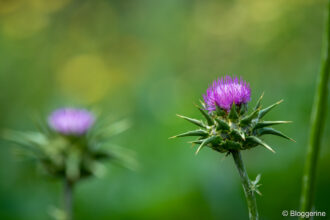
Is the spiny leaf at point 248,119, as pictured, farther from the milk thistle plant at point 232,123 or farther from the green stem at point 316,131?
the green stem at point 316,131

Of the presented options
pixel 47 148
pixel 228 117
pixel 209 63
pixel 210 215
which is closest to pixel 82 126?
pixel 47 148

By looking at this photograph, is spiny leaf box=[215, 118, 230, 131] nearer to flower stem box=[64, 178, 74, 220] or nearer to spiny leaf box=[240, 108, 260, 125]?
spiny leaf box=[240, 108, 260, 125]

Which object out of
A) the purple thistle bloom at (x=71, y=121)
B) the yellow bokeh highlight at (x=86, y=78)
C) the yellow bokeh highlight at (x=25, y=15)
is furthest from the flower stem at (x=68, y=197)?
the yellow bokeh highlight at (x=25, y=15)

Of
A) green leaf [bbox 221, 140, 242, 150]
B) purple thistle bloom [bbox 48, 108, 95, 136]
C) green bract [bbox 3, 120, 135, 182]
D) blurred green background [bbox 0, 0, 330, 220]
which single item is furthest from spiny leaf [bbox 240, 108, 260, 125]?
blurred green background [bbox 0, 0, 330, 220]

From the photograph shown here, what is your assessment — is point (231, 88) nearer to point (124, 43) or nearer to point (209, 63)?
point (209, 63)

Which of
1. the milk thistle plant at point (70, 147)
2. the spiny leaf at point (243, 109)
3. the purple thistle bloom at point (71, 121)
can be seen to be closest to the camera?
the spiny leaf at point (243, 109)

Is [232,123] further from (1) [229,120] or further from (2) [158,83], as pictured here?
(2) [158,83]
